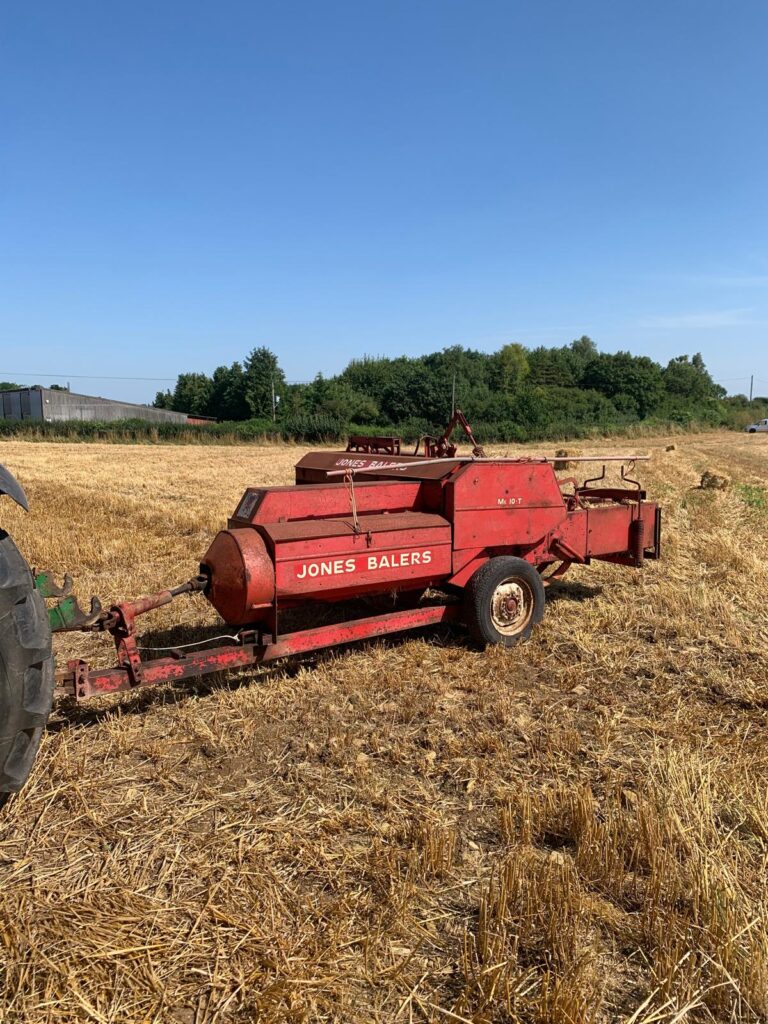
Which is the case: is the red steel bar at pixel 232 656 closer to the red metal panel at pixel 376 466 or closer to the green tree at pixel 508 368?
the red metal panel at pixel 376 466

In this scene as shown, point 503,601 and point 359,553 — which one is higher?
point 359,553

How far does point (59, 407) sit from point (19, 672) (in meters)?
70.6

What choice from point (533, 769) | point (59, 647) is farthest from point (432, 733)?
point (59, 647)

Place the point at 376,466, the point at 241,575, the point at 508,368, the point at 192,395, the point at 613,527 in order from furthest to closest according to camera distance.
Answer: the point at 192,395 < the point at 508,368 < the point at 613,527 < the point at 376,466 < the point at 241,575

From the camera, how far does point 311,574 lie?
14.1 ft

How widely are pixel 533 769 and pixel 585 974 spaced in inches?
53.1

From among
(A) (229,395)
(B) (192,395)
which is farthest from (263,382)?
(B) (192,395)

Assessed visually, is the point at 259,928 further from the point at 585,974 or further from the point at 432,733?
the point at 432,733

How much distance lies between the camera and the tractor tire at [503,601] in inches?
197

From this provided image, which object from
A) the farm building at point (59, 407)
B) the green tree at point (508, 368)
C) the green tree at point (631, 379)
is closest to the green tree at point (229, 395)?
the farm building at point (59, 407)

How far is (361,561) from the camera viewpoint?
14.8 ft

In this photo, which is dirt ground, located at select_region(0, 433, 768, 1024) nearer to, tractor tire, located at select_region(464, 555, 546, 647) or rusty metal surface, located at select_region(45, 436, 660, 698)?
tractor tire, located at select_region(464, 555, 546, 647)

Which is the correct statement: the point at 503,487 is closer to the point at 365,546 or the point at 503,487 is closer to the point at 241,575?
the point at 365,546

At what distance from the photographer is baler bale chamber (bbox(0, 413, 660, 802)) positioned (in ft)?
11.7
